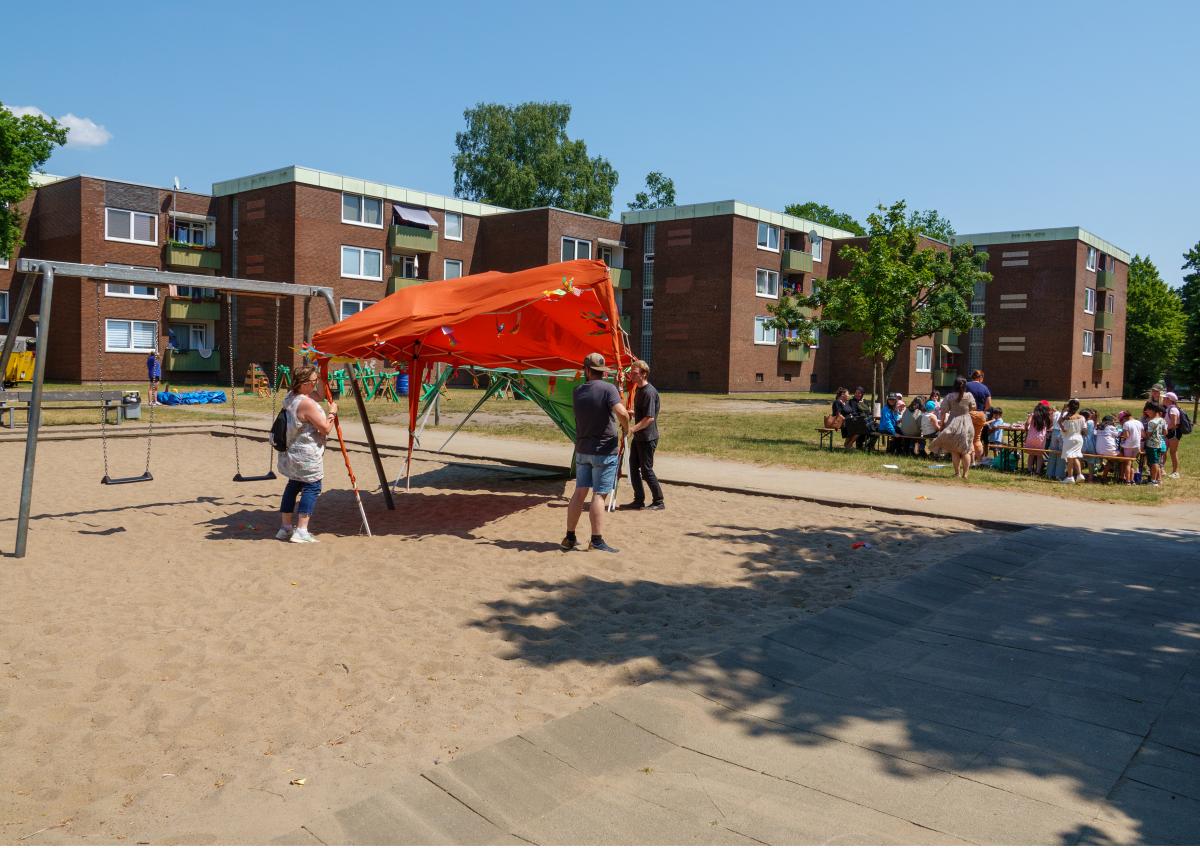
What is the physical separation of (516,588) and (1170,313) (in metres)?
76.4

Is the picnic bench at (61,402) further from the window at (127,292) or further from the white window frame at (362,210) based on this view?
the white window frame at (362,210)

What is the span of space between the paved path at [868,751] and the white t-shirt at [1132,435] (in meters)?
9.67

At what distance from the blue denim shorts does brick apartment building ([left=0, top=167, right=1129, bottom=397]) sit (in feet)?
111

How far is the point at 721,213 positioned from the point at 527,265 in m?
10.5

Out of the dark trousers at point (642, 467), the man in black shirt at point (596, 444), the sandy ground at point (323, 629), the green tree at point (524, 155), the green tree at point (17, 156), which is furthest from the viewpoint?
the green tree at point (524, 155)

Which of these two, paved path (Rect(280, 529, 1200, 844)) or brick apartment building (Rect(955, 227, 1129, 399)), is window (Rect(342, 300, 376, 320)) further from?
paved path (Rect(280, 529, 1200, 844))

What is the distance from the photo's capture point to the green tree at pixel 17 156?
118 ft

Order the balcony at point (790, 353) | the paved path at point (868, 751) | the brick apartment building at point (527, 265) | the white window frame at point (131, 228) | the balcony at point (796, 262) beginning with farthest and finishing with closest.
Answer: the balcony at point (790, 353)
the balcony at point (796, 262)
the brick apartment building at point (527, 265)
the white window frame at point (131, 228)
the paved path at point (868, 751)

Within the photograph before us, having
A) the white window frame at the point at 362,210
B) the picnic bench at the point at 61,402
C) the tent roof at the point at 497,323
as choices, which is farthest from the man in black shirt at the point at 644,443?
the white window frame at the point at 362,210

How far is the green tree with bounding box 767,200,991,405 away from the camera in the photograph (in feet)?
87.8

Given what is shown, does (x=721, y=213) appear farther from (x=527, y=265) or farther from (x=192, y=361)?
(x=192, y=361)

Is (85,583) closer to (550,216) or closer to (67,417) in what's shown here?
(67,417)

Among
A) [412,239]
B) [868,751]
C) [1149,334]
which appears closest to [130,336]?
[412,239]

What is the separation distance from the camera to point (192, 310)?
43.1 metres
